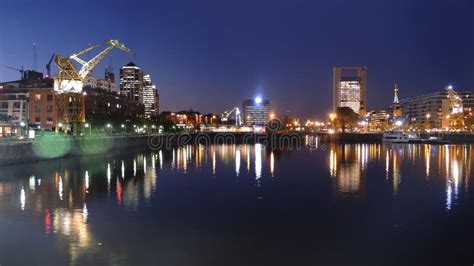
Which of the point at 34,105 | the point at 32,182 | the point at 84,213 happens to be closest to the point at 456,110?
the point at 34,105

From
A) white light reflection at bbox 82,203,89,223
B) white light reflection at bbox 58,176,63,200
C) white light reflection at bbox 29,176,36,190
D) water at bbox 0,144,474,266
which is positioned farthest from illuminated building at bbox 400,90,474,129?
white light reflection at bbox 82,203,89,223

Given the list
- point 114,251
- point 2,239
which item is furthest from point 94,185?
point 114,251

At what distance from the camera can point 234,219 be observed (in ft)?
67.6

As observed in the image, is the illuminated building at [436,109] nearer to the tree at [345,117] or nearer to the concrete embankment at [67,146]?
the tree at [345,117]

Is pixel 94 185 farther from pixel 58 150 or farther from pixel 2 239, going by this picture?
pixel 58 150

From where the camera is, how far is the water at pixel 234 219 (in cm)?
1519

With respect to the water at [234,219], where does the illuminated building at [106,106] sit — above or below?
above

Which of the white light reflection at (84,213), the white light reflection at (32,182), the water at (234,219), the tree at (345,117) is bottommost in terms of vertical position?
the water at (234,219)

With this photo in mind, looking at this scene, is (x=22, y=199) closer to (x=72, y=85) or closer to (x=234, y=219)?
(x=234, y=219)

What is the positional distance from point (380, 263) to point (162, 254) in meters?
6.78

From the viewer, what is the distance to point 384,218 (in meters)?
20.8

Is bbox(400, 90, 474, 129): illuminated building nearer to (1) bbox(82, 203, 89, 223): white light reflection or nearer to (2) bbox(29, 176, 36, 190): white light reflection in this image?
(2) bbox(29, 176, 36, 190): white light reflection

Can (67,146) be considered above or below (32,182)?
above

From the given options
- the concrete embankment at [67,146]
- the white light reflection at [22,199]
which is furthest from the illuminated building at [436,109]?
the white light reflection at [22,199]
